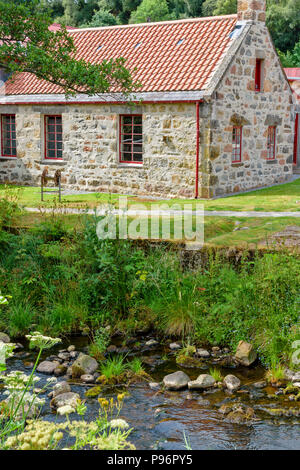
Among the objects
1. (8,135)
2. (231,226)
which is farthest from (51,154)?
(231,226)

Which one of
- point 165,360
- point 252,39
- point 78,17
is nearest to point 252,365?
point 165,360

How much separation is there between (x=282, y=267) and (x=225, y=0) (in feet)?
118

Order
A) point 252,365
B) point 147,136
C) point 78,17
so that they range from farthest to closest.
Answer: point 78,17, point 147,136, point 252,365

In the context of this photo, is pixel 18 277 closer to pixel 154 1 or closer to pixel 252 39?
pixel 252 39

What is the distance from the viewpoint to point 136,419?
252 inches

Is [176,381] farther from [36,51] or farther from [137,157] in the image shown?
[137,157]

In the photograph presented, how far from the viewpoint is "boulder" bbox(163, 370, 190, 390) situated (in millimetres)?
7262

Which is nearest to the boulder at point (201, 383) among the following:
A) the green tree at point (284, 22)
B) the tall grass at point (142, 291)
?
the tall grass at point (142, 291)

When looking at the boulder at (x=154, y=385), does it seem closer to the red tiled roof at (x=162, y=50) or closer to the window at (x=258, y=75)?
the red tiled roof at (x=162, y=50)

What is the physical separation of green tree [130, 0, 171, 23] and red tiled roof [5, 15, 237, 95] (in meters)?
23.0

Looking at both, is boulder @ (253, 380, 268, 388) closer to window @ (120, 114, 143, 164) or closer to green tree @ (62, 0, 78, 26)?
window @ (120, 114, 143, 164)

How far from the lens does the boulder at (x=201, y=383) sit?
23.8 feet

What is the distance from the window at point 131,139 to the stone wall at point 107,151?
0.61 feet

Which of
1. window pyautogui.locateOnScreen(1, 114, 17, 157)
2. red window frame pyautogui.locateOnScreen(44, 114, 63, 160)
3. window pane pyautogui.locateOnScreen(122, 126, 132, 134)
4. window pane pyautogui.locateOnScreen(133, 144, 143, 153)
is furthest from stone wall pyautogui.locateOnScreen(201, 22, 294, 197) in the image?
window pyautogui.locateOnScreen(1, 114, 17, 157)
